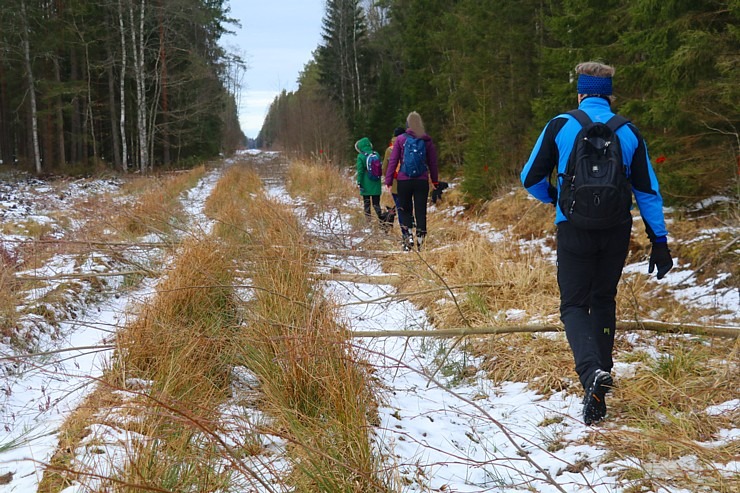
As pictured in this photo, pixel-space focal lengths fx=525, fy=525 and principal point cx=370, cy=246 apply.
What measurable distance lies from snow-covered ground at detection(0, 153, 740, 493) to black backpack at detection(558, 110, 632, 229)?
1.01 m

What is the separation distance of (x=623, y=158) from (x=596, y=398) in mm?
1261

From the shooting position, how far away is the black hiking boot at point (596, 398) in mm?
2674

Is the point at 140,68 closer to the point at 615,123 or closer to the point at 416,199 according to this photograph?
the point at 416,199

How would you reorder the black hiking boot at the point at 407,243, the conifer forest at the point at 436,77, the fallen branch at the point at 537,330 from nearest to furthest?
the fallen branch at the point at 537,330 < the black hiking boot at the point at 407,243 < the conifer forest at the point at 436,77

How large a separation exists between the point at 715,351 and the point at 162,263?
4758 millimetres

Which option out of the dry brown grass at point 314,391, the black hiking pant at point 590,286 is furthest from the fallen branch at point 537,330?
the black hiking pant at point 590,286

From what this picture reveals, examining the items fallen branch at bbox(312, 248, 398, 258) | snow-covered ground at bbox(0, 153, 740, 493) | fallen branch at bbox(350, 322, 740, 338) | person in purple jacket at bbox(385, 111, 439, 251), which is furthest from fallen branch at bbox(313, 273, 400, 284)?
fallen branch at bbox(350, 322, 740, 338)

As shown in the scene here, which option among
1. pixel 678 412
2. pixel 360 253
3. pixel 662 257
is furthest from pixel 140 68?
pixel 678 412

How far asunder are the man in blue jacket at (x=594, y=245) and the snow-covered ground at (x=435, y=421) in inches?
12.5

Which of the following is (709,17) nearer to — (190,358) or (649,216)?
(649,216)

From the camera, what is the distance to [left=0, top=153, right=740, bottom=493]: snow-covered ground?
229 cm

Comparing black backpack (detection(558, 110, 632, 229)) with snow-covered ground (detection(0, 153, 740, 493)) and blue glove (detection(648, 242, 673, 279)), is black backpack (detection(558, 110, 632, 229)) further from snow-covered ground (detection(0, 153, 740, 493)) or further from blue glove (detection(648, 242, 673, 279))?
snow-covered ground (detection(0, 153, 740, 493))

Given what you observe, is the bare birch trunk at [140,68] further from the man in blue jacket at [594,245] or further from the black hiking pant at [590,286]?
the black hiking pant at [590,286]

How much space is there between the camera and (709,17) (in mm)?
6531
